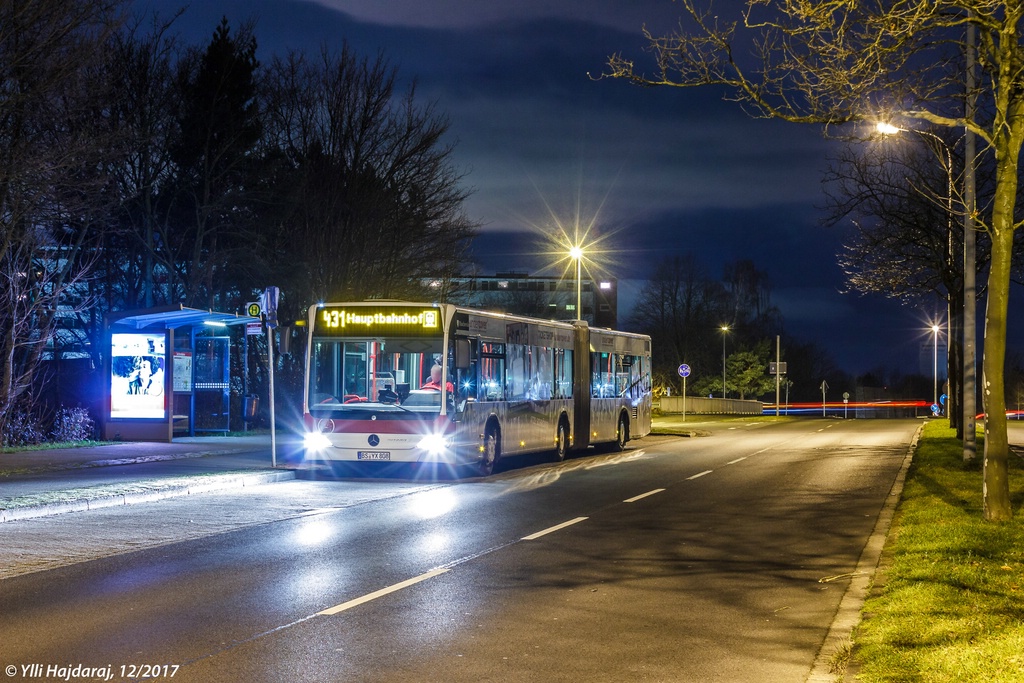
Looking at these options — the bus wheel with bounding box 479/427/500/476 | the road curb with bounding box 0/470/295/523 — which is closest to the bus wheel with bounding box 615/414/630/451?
the bus wheel with bounding box 479/427/500/476

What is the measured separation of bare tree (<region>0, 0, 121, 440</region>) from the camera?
22.2 meters

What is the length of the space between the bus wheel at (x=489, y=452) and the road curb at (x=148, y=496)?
365 cm

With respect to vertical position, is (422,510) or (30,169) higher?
(30,169)

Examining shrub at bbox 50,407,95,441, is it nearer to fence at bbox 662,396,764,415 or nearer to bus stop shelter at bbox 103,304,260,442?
bus stop shelter at bbox 103,304,260,442

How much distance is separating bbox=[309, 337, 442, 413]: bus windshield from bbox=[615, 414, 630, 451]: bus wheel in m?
11.3

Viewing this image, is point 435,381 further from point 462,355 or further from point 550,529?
point 550,529

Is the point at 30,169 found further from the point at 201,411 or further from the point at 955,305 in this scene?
the point at 955,305

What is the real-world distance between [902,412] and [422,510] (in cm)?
10988

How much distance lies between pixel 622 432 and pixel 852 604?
860 inches

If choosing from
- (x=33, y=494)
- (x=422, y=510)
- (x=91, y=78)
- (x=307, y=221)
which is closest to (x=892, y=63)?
(x=422, y=510)

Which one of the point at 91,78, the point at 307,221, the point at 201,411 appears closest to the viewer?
the point at 91,78

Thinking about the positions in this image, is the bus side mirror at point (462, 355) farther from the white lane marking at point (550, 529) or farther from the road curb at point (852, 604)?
the road curb at point (852, 604)

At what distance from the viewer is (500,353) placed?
22625mm

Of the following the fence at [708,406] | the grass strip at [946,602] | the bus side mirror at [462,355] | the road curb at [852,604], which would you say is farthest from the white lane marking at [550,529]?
the fence at [708,406]
